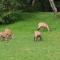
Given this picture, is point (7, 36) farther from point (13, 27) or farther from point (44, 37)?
point (13, 27)

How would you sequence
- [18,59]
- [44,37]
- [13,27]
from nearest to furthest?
1. [18,59]
2. [44,37]
3. [13,27]

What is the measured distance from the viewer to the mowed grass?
8.55 metres

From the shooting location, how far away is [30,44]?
9.73m

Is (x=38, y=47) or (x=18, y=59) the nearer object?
(x=18, y=59)

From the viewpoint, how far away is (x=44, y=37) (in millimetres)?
10562

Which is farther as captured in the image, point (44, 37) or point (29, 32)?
point (29, 32)

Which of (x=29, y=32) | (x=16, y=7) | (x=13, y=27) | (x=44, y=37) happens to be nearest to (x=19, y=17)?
(x=16, y=7)

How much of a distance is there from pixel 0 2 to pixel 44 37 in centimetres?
373

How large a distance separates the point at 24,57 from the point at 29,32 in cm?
299

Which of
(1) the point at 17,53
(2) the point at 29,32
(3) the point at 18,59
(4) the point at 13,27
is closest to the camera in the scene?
(3) the point at 18,59

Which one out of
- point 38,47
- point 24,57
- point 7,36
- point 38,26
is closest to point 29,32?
point 38,26

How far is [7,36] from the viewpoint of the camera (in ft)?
33.6

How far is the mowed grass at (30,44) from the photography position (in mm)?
8555

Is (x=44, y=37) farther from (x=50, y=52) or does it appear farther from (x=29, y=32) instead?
(x=50, y=52)
